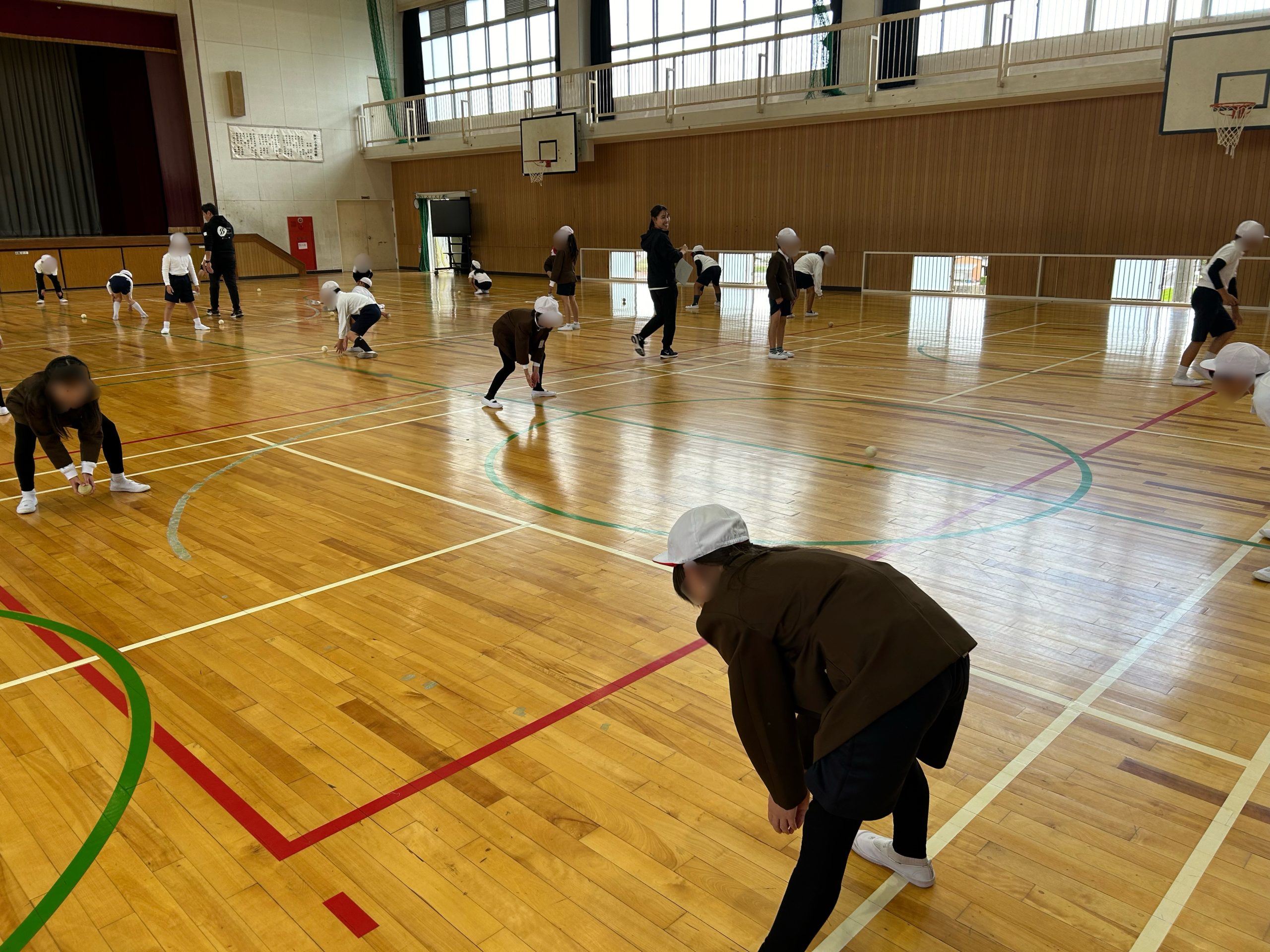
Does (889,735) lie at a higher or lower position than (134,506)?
higher

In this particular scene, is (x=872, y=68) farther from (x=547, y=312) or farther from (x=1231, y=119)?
(x=547, y=312)

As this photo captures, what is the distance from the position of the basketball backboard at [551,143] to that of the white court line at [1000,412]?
14380 mm

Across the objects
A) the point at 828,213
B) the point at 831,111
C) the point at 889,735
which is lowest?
the point at 889,735

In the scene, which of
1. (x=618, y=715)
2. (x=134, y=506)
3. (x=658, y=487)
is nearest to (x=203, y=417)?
(x=134, y=506)

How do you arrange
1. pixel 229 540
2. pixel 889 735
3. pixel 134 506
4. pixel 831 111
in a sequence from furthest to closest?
pixel 831 111
pixel 134 506
pixel 229 540
pixel 889 735

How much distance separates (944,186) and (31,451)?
642 inches

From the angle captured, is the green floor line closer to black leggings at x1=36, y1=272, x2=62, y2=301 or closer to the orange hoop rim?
the orange hoop rim

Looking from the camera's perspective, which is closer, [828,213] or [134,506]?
[134,506]

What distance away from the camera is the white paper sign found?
24.5m

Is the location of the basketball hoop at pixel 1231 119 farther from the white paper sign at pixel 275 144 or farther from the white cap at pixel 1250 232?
the white paper sign at pixel 275 144

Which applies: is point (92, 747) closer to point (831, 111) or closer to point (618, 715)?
point (618, 715)

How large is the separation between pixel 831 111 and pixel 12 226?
68.5ft

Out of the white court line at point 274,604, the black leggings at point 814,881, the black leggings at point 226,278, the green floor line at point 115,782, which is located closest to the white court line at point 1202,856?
the black leggings at point 814,881

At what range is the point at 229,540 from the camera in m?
5.03
